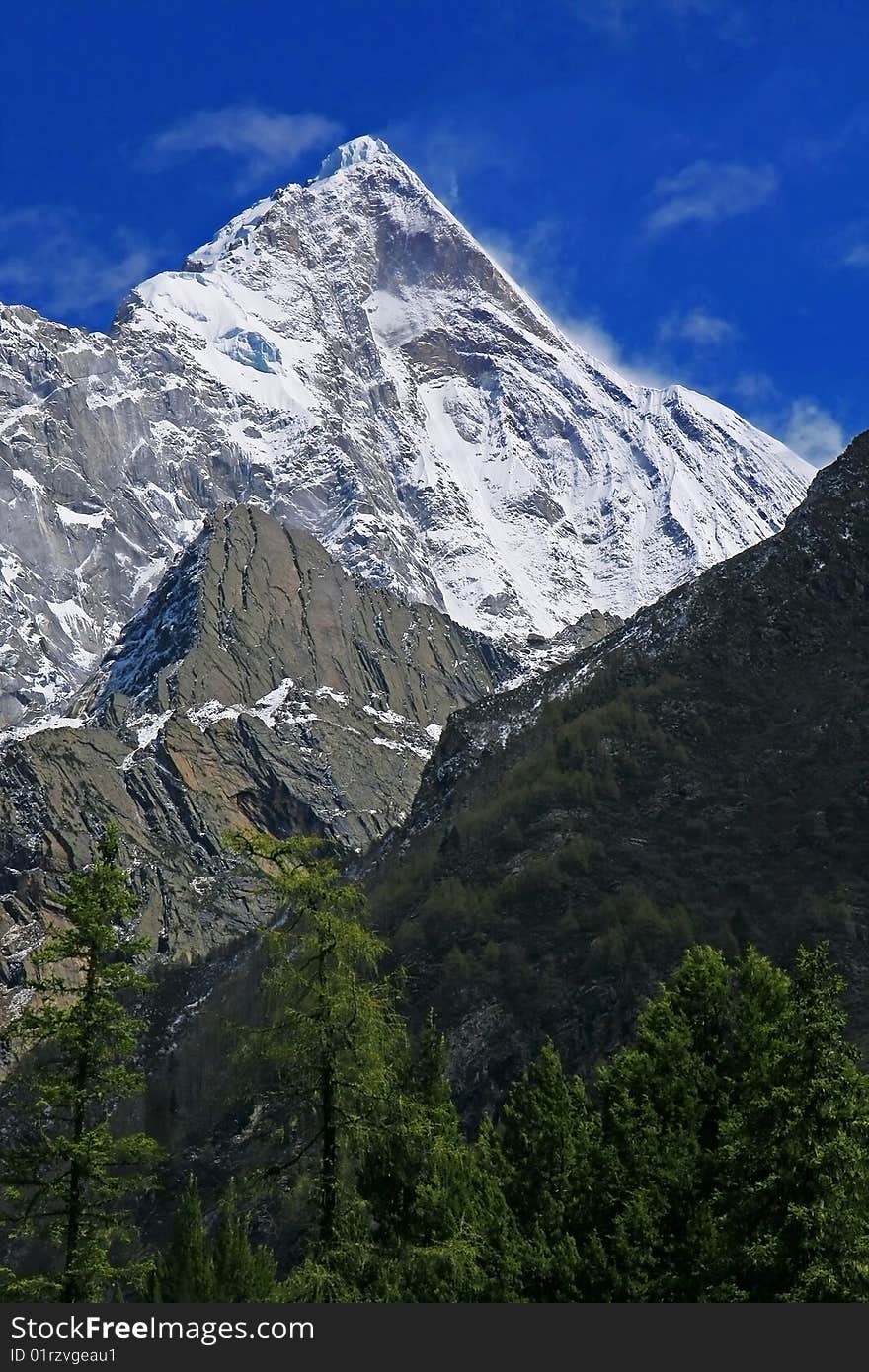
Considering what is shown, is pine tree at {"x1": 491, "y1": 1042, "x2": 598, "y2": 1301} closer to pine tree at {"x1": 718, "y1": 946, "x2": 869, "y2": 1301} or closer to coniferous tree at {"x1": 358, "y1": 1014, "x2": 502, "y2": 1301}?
coniferous tree at {"x1": 358, "y1": 1014, "x2": 502, "y2": 1301}

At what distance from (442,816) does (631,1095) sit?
113m

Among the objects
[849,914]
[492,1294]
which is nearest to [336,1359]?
[492,1294]

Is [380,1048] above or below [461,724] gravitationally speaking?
below

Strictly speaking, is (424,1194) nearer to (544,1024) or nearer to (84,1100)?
(84,1100)

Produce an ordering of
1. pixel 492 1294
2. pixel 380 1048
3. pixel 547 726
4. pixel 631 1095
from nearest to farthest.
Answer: pixel 380 1048, pixel 492 1294, pixel 631 1095, pixel 547 726

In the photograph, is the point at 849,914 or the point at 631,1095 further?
the point at 849,914

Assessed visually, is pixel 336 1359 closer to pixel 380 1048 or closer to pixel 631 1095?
pixel 380 1048

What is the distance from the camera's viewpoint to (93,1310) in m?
26.3

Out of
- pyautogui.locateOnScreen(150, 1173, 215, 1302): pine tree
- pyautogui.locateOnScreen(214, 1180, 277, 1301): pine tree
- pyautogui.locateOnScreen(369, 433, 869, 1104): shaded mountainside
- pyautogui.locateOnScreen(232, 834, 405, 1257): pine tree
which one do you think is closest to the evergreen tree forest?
pyautogui.locateOnScreen(232, 834, 405, 1257): pine tree

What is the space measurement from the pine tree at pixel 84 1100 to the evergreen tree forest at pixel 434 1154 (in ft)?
0.21

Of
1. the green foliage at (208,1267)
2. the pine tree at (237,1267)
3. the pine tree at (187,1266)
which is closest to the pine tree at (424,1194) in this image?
the pine tree at (237,1267)

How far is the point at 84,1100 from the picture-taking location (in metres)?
33.5

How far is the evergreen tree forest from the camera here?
104 ft

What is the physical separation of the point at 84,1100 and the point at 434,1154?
7075 mm
